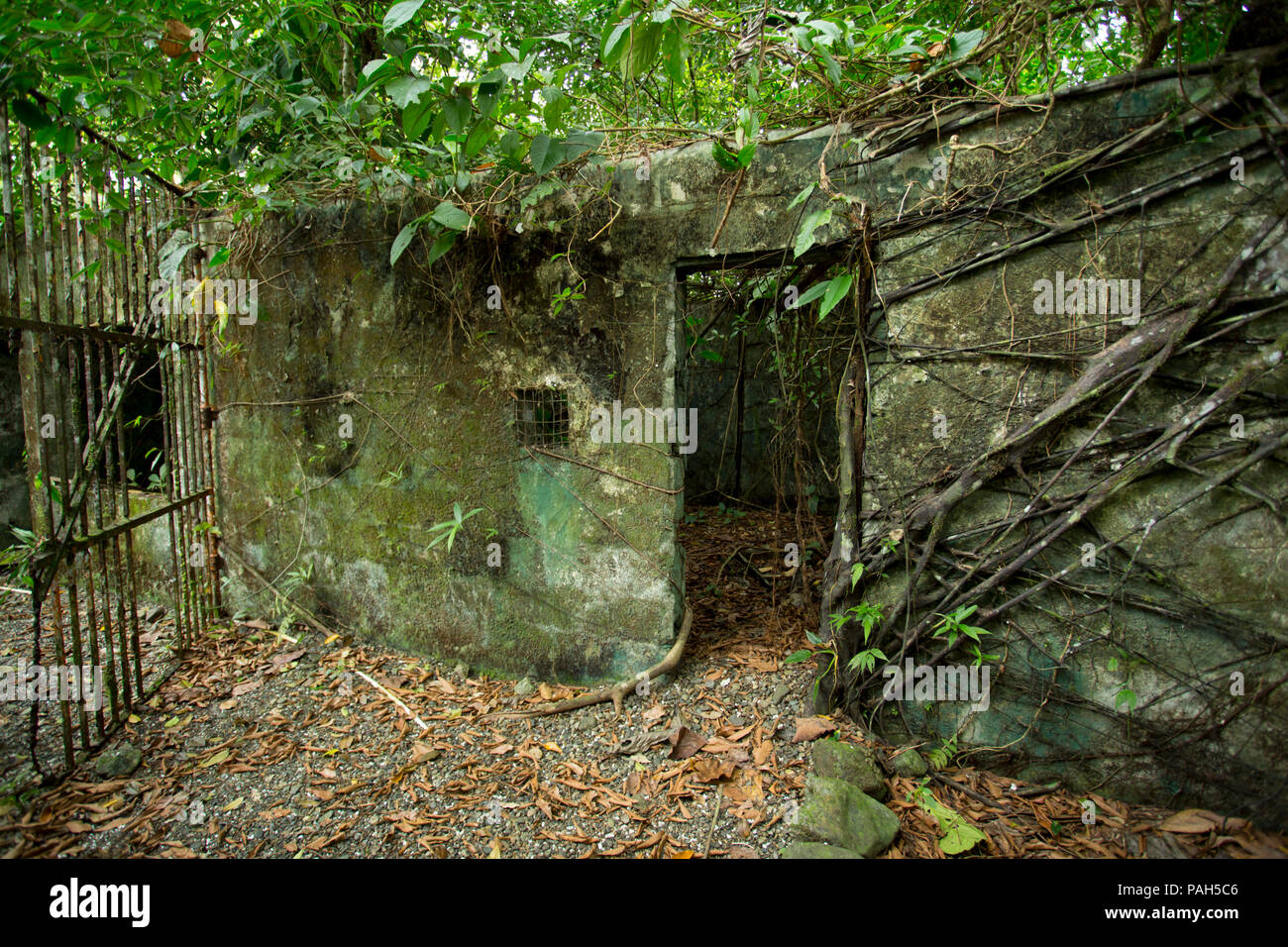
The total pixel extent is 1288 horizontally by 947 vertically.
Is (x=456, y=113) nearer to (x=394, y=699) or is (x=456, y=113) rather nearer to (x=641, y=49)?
(x=641, y=49)

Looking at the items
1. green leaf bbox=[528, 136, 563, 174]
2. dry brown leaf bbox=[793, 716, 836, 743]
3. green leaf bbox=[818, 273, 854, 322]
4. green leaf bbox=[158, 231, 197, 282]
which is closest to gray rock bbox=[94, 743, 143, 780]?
green leaf bbox=[158, 231, 197, 282]

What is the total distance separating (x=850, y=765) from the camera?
2.73 meters

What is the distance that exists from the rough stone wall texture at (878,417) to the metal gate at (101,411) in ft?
1.35

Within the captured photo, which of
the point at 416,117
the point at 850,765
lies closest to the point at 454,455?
the point at 416,117

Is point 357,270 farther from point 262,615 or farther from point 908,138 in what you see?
point 908,138

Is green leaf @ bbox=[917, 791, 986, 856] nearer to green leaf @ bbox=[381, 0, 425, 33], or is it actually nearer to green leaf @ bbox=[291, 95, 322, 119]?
green leaf @ bbox=[381, 0, 425, 33]

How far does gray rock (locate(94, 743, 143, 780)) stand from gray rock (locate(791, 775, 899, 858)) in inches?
120

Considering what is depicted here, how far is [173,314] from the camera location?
3742mm

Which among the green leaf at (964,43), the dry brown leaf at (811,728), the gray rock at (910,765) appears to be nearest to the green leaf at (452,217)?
the green leaf at (964,43)

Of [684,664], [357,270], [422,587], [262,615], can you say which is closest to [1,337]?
[262,615]

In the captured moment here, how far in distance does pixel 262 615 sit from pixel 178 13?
11.3ft

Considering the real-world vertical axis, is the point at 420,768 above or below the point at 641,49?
below

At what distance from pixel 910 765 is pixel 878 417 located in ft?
5.37

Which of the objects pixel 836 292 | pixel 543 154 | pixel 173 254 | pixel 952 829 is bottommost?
pixel 952 829
